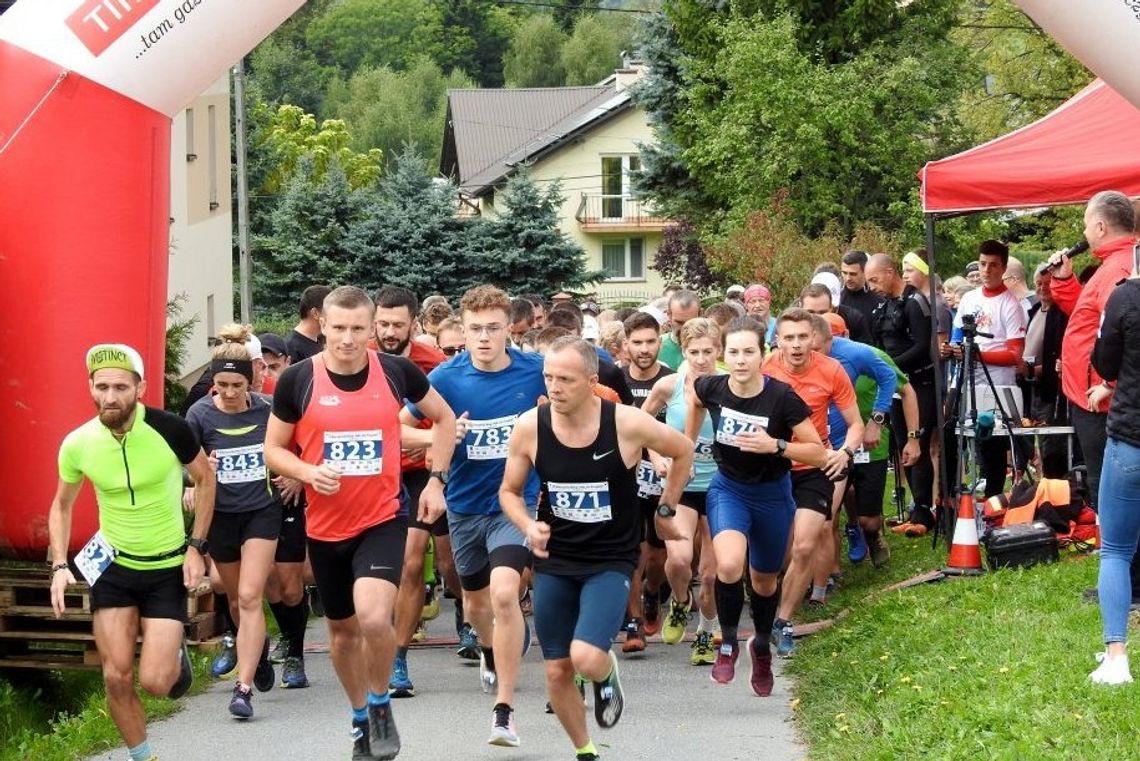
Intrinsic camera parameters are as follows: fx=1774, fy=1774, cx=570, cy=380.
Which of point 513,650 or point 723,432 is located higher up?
point 723,432

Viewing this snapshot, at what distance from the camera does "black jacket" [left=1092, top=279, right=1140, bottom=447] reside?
7.65 m

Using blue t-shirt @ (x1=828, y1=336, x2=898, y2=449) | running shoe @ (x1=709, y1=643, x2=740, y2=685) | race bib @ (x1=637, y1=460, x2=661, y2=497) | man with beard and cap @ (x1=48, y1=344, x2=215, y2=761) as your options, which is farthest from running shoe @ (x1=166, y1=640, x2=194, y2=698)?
blue t-shirt @ (x1=828, y1=336, x2=898, y2=449)

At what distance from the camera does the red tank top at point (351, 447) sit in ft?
25.9

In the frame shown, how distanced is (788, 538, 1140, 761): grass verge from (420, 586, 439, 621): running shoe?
2.71 metres

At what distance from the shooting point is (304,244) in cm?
4266

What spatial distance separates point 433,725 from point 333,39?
11478 cm

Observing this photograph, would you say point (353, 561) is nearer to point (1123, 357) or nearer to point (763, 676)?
point (763, 676)

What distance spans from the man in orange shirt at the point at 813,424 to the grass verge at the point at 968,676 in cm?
36

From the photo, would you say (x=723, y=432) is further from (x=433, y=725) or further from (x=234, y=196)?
(x=234, y=196)

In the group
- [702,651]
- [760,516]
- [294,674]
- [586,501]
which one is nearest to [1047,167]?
[760,516]

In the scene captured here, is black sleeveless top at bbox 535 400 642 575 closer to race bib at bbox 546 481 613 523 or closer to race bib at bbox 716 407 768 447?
race bib at bbox 546 481 613 523

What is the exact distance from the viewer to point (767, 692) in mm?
9172

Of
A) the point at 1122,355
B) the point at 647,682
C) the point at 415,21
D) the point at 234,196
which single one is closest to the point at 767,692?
the point at 647,682

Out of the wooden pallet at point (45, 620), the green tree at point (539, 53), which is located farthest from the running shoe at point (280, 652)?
the green tree at point (539, 53)
